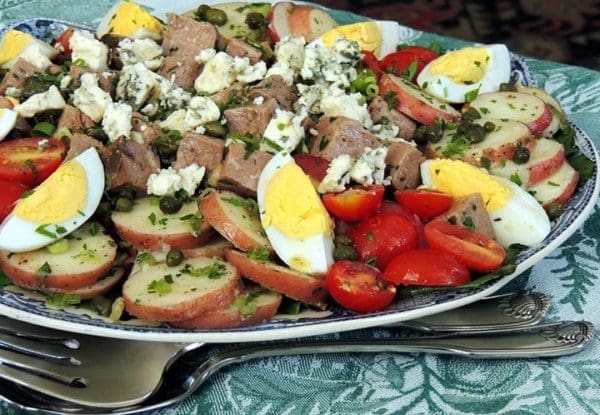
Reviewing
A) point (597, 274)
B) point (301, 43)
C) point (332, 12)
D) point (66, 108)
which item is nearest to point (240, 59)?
point (301, 43)

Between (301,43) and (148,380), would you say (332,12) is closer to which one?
(301,43)

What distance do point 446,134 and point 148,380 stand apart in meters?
1.81

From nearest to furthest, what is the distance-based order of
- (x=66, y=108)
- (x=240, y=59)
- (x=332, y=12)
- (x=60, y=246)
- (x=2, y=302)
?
(x=2, y=302), (x=60, y=246), (x=66, y=108), (x=240, y=59), (x=332, y=12)

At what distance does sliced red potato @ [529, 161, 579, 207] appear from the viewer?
3.63 meters

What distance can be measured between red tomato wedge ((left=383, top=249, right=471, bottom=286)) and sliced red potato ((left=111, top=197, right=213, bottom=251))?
2.46 ft

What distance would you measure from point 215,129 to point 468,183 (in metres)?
1.12

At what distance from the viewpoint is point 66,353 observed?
3039 mm

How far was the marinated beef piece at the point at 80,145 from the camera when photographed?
3518 millimetres

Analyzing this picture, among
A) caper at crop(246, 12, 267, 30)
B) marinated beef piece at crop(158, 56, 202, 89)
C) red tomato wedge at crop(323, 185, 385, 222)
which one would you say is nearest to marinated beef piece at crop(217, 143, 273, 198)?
red tomato wedge at crop(323, 185, 385, 222)

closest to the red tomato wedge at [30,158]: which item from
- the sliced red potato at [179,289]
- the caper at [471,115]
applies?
the sliced red potato at [179,289]

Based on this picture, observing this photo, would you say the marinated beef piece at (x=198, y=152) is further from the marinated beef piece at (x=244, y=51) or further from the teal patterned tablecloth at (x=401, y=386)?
the teal patterned tablecloth at (x=401, y=386)

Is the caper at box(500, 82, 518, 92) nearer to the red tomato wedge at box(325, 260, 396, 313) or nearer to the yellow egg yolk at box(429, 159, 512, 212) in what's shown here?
the yellow egg yolk at box(429, 159, 512, 212)

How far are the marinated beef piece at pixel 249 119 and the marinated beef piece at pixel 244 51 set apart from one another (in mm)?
535

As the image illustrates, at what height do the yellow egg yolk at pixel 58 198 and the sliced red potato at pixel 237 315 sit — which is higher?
the yellow egg yolk at pixel 58 198
